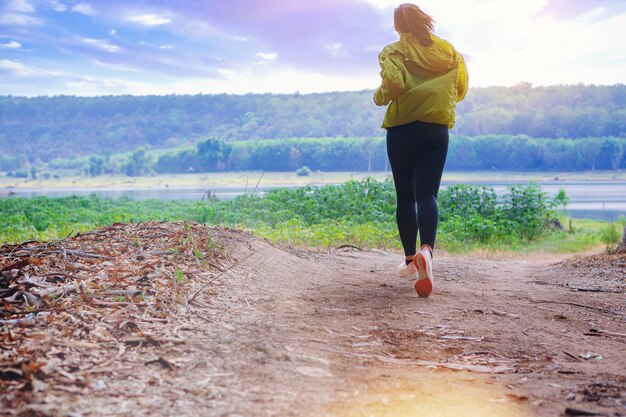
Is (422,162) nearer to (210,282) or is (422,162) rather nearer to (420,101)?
(420,101)

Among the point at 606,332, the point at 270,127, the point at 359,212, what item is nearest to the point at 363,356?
the point at 606,332

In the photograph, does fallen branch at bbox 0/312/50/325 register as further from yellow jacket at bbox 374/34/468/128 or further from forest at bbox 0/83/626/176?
forest at bbox 0/83/626/176

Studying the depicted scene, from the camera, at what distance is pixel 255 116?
68562 mm

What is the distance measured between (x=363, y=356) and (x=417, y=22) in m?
2.80

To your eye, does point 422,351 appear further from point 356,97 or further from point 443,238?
point 356,97

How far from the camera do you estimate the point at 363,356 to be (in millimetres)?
2926

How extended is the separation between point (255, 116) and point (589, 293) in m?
65.0

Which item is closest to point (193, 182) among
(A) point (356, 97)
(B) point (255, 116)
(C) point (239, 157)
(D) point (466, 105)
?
(C) point (239, 157)

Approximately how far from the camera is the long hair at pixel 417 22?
459 cm

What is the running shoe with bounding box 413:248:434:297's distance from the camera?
4.22 meters

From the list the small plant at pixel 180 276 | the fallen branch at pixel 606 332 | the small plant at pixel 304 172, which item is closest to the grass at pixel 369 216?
the small plant at pixel 180 276

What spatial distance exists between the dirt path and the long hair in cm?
199

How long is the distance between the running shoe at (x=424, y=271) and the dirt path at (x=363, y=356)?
0.35 feet

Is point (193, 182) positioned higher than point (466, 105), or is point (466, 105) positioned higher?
point (466, 105)
